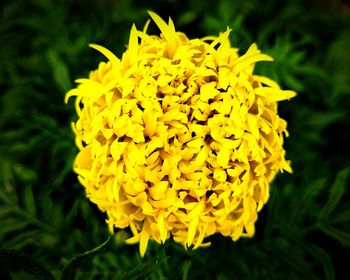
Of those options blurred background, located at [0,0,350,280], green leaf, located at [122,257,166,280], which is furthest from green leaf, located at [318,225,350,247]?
green leaf, located at [122,257,166,280]

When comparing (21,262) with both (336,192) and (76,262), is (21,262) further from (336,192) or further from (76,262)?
(336,192)

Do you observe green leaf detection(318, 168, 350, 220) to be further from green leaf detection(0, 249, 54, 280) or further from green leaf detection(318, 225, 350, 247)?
green leaf detection(0, 249, 54, 280)

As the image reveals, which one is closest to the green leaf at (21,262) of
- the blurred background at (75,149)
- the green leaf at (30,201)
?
the blurred background at (75,149)

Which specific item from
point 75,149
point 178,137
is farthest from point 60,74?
point 178,137

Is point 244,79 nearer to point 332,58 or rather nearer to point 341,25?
point 332,58

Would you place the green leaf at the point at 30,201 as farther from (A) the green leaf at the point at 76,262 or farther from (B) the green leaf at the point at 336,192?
(B) the green leaf at the point at 336,192
